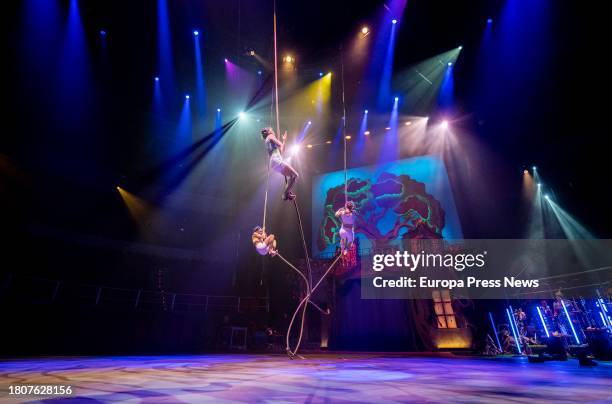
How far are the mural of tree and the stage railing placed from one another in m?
4.90

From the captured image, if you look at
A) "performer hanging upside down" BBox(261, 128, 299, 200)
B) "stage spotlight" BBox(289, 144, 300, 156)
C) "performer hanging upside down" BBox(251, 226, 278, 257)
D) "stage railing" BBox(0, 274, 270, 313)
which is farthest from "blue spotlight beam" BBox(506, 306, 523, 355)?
"stage spotlight" BBox(289, 144, 300, 156)

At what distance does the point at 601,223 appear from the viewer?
12.0 metres

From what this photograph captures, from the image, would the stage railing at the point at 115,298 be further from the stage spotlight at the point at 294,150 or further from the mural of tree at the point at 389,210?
the stage spotlight at the point at 294,150

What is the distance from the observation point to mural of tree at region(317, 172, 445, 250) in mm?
13875

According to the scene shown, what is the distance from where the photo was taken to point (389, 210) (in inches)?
578

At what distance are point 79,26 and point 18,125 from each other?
13.8 ft

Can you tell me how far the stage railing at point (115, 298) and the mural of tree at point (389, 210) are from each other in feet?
16.1

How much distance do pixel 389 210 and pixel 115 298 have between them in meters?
11.8

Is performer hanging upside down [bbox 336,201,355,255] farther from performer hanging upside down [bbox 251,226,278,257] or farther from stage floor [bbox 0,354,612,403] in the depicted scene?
stage floor [bbox 0,354,612,403]

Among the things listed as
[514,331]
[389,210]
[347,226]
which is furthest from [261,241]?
[389,210]

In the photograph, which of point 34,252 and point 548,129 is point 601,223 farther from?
point 34,252

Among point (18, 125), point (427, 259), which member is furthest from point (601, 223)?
point (18, 125)

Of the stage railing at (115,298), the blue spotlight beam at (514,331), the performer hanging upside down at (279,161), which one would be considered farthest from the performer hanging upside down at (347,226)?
the stage railing at (115,298)

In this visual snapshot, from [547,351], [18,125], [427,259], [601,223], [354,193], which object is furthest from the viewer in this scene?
[354,193]
